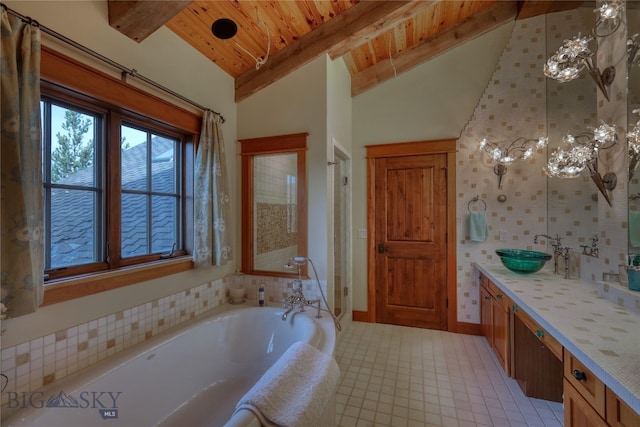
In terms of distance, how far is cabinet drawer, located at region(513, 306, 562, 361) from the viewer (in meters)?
1.30

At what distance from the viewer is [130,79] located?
5.34 ft

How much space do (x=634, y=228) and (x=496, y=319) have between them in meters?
1.18

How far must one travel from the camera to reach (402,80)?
3.14 metres

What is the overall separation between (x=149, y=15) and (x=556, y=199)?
3.57 metres

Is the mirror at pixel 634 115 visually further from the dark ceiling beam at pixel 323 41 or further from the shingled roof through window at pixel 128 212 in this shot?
the shingled roof through window at pixel 128 212

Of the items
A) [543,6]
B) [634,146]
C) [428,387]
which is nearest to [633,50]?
[634,146]

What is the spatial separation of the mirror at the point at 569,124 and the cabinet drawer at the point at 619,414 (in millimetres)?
1924

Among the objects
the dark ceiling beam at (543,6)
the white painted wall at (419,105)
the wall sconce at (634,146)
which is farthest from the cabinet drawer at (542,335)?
the dark ceiling beam at (543,6)

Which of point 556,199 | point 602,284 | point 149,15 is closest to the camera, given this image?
point 149,15

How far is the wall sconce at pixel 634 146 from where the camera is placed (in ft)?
4.74

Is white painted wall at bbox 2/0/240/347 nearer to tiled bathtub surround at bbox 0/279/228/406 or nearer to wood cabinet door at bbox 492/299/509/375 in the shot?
tiled bathtub surround at bbox 0/279/228/406

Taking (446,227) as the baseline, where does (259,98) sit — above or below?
above

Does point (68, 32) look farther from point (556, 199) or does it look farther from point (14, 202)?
point (556, 199)

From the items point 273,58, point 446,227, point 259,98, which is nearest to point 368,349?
point 446,227
